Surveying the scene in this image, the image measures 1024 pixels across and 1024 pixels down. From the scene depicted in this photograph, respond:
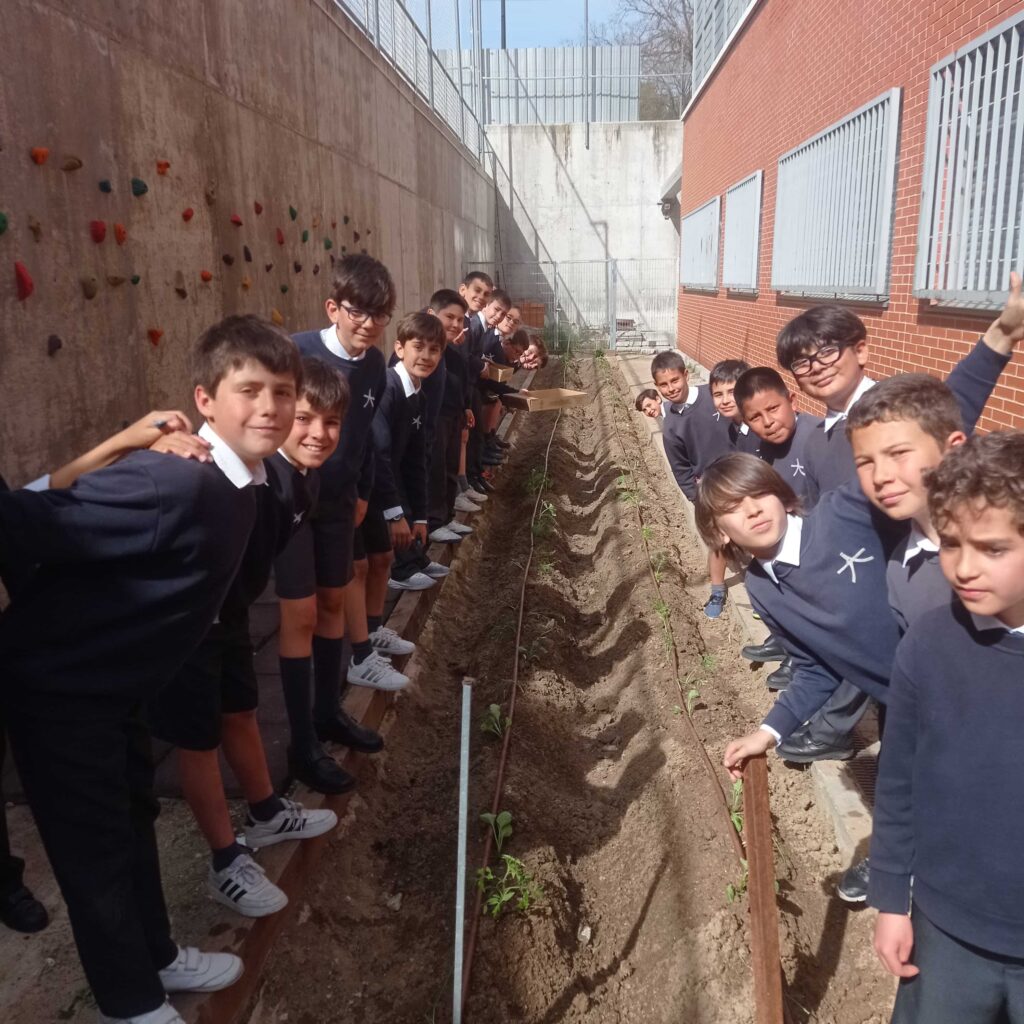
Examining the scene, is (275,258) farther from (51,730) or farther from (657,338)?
(657,338)

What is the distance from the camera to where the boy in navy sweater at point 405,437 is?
4547mm

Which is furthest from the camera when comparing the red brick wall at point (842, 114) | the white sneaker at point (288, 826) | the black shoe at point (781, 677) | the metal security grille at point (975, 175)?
the red brick wall at point (842, 114)

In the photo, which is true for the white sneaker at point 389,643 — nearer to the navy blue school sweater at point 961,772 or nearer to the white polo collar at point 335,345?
the white polo collar at point 335,345

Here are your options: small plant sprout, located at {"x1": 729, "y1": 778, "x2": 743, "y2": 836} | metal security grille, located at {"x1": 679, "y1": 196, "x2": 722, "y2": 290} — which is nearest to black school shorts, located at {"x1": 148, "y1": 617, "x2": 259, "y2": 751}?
small plant sprout, located at {"x1": 729, "y1": 778, "x2": 743, "y2": 836}

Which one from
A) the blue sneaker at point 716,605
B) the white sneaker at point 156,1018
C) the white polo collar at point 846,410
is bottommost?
the blue sneaker at point 716,605

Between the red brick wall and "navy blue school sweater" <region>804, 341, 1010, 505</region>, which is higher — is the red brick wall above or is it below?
above

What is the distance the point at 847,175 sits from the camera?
8109 mm

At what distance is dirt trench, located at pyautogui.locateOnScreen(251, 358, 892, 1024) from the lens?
3.00m

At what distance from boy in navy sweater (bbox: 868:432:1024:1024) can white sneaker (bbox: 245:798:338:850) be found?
1.97m

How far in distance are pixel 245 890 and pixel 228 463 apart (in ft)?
4.67

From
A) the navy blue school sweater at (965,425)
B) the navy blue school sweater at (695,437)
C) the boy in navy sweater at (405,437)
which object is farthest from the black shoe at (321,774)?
the navy blue school sweater at (695,437)

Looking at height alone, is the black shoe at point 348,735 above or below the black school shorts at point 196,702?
below

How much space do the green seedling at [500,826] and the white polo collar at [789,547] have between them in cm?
165

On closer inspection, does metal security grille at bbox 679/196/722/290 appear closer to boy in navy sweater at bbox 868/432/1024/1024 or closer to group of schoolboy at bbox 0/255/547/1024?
group of schoolboy at bbox 0/255/547/1024
